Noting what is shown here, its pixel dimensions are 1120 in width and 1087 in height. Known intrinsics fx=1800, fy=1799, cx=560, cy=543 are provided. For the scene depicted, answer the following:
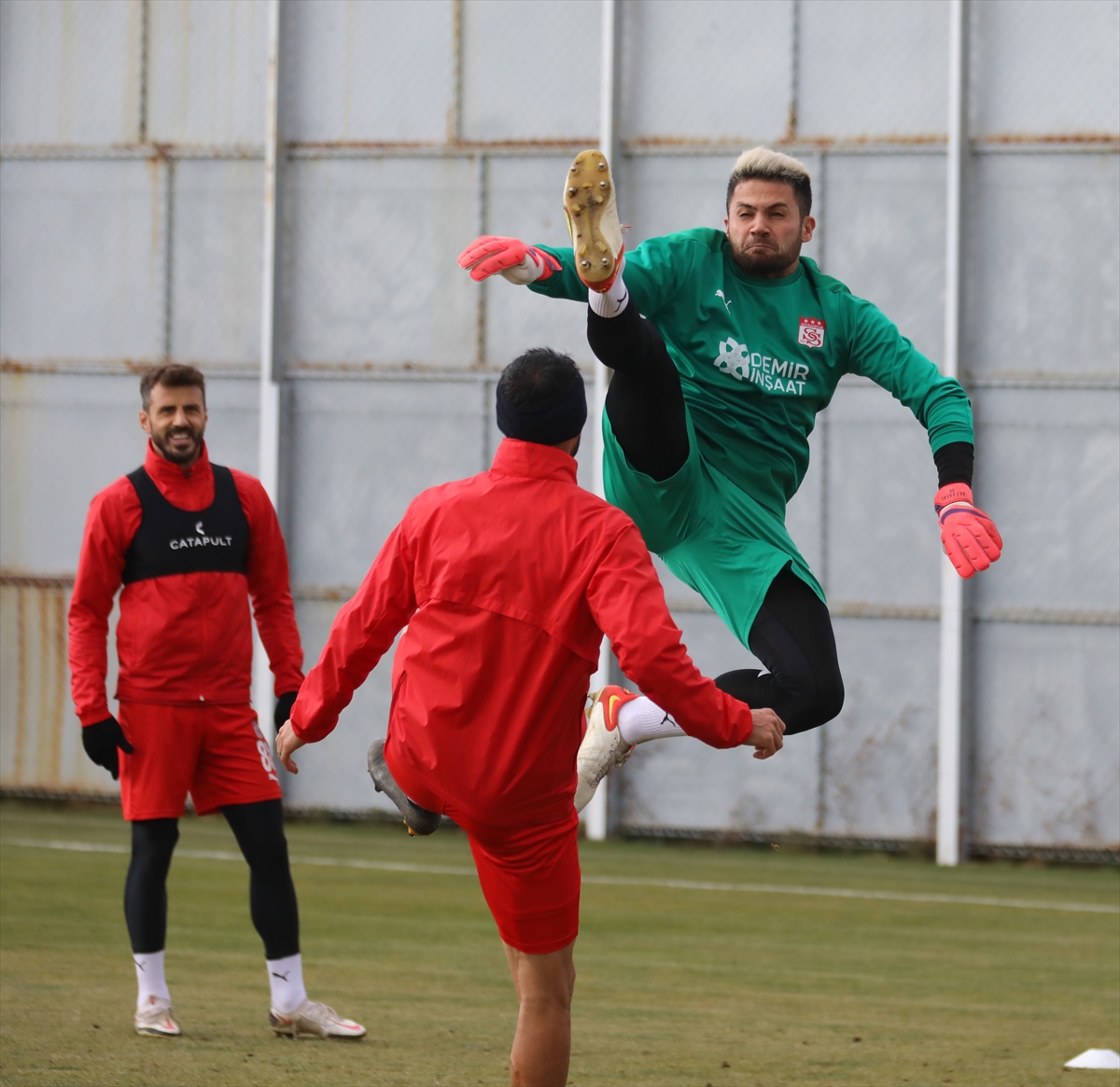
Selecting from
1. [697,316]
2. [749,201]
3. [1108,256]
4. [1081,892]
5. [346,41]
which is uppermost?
[346,41]

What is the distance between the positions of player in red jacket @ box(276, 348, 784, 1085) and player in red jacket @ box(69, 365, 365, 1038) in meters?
2.28

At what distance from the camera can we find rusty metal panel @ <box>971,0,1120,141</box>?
12.4 metres

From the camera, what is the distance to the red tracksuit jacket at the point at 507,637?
13.8 feet

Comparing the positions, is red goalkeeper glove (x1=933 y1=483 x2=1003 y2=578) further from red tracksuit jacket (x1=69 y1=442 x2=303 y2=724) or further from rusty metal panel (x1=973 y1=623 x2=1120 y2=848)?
rusty metal panel (x1=973 y1=623 x2=1120 y2=848)

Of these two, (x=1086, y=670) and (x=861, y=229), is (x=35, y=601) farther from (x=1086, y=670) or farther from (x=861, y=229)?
(x=1086, y=670)

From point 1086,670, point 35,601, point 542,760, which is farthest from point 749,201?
point 35,601

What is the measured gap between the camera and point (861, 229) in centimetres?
1270

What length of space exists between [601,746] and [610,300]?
4.67 ft

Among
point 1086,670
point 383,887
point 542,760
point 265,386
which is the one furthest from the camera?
point 265,386

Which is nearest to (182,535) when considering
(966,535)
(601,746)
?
(601,746)

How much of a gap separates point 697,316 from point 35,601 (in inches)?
388

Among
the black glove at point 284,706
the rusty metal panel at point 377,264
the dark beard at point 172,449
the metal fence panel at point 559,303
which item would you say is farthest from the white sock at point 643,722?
the rusty metal panel at point 377,264

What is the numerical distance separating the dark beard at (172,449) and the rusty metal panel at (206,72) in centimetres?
749

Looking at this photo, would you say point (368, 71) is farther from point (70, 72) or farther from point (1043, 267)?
point (1043, 267)
